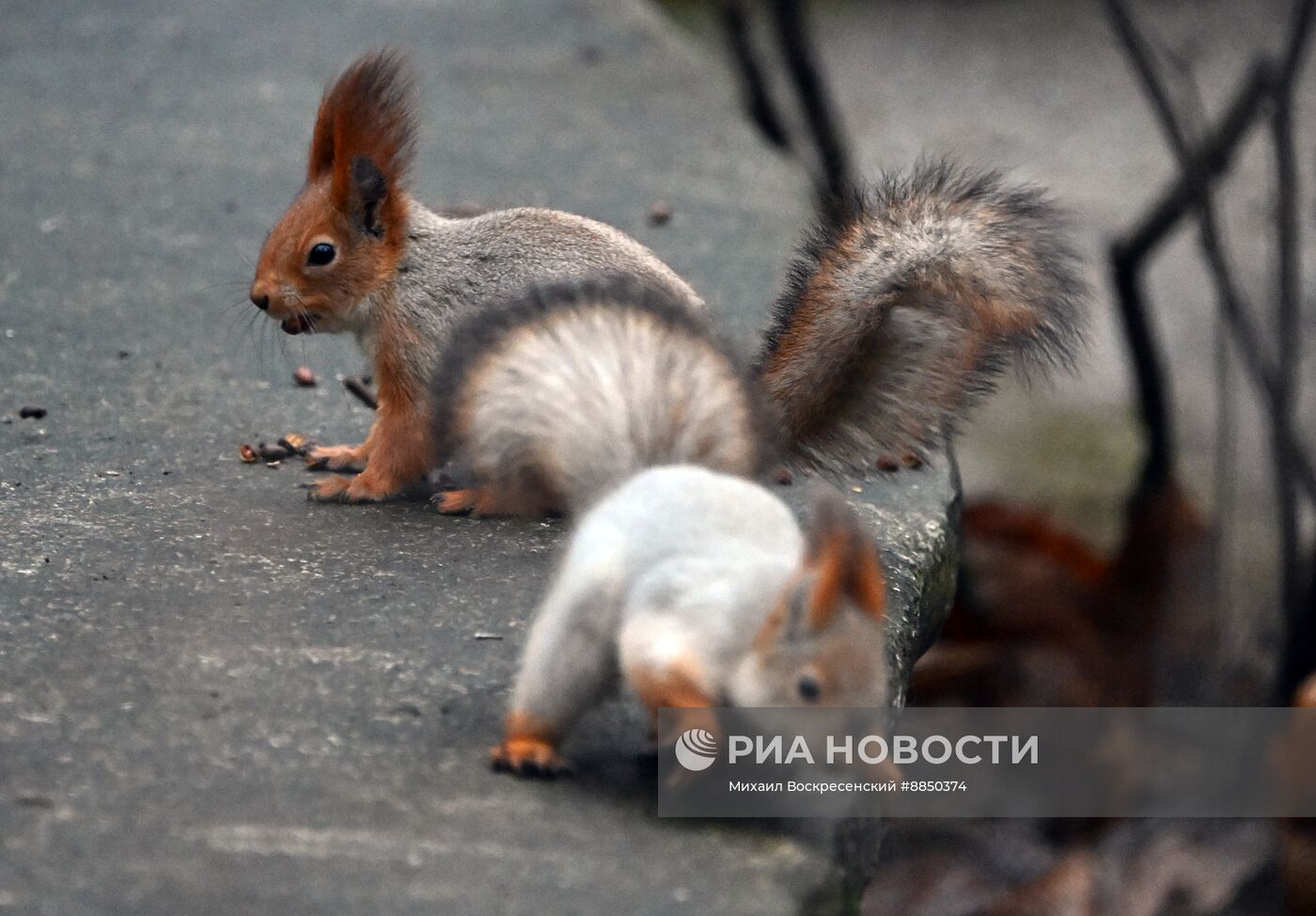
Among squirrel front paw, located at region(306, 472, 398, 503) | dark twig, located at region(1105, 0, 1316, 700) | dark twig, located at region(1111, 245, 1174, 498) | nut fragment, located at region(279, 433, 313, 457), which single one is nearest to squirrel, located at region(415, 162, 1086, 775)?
squirrel front paw, located at region(306, 472, 398, 503)

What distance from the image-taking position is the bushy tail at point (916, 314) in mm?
2604

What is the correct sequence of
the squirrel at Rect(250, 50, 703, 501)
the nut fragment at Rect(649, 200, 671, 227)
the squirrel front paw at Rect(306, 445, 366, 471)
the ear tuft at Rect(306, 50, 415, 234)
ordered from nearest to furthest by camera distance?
the ear tuft at Rect(306, 50, 415, 234), the squirrel at Rect(250, 50, 703, 501), the squirrel front paw at Rect(306, 445, 366, 471), the nut fragment at Rect(649, 200, 671, 227)

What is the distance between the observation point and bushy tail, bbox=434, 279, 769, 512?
2047 mm

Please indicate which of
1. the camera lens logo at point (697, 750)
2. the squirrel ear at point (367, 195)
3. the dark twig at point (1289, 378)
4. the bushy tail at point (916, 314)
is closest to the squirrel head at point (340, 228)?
the squirrel ear at point (367, 195)

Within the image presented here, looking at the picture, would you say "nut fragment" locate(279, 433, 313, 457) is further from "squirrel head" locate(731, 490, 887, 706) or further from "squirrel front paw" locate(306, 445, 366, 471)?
"squirrel head" locate(731, 490, 887, 706)

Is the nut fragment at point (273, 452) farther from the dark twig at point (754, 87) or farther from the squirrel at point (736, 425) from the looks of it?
the dark twig at point (754, 87)

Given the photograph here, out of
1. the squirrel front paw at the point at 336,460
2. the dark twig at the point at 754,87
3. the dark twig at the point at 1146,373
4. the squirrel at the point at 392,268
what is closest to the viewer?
the squirrel at the point at 392,268

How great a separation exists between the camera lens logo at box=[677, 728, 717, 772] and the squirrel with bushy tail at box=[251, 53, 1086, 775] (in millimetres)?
40

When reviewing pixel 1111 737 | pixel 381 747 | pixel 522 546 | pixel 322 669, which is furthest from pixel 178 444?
pixel 1111 737

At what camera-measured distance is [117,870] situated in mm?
1757

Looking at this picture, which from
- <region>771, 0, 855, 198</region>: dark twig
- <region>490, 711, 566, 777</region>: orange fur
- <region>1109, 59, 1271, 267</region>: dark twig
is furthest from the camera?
<region>771, 0, 855, 198</region>: dark twig

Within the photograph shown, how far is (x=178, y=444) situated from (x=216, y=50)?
336 cm

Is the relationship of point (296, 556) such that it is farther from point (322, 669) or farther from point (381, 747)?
point (381, 747)

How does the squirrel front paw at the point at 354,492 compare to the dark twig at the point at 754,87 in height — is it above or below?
below
